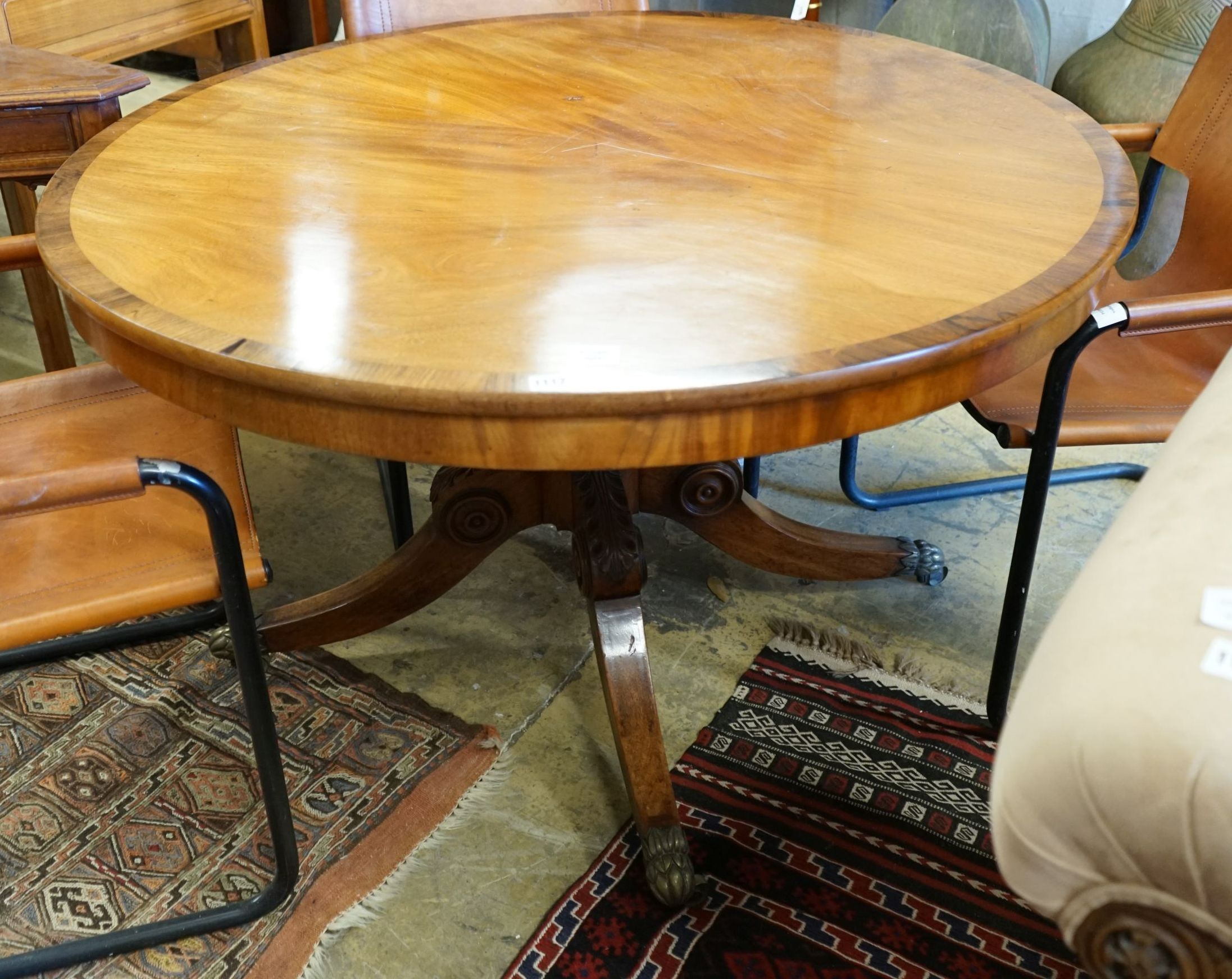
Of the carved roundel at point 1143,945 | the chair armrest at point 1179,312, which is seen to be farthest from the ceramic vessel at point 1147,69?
the carved roundel at point 1143,945

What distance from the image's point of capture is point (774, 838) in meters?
1.35

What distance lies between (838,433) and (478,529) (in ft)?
2.56

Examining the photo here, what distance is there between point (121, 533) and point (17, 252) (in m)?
0.36

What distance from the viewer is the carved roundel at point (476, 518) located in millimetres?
1507

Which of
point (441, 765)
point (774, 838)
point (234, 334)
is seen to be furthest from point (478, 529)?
point (234, 334)

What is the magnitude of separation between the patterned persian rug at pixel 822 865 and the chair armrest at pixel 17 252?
925 millimetres

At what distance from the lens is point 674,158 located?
3.88ft

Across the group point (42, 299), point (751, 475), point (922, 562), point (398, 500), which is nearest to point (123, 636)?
point (398, 500)

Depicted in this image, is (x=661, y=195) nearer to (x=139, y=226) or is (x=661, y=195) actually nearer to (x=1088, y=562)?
(x=139, y=226)

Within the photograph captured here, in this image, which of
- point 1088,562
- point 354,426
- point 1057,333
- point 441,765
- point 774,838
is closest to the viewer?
point 1088,562

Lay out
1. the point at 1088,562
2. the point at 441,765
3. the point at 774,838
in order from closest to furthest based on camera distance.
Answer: the point at 1088,562
the point at 774,838
the point at 441,765

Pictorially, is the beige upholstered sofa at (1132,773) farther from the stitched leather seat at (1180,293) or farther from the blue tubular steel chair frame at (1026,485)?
the stitched leather seat at (1180,293)

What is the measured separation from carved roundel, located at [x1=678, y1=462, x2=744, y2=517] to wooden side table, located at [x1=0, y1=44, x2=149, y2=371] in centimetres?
94

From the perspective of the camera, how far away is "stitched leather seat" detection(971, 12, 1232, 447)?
1.37 meters
